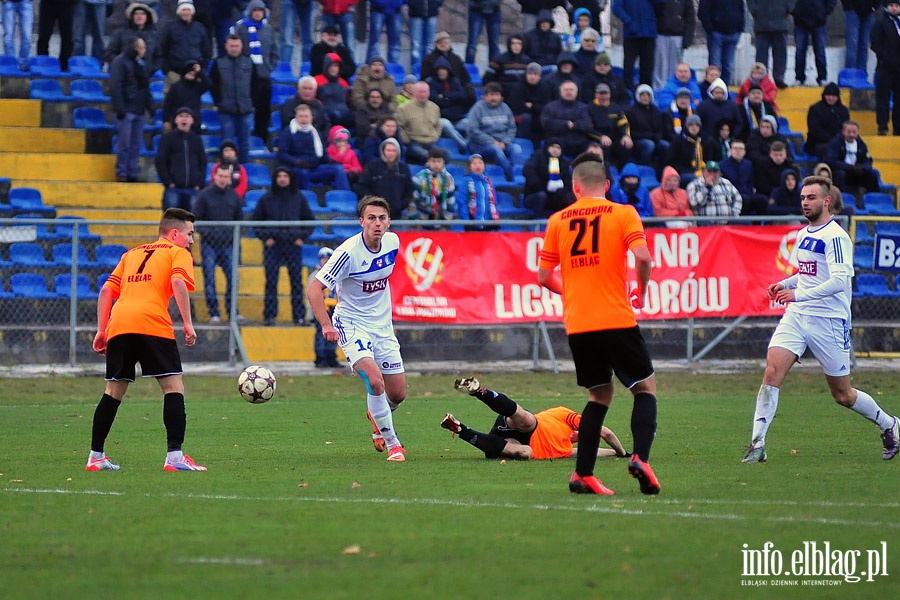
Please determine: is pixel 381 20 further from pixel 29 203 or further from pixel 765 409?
pixel 765 409

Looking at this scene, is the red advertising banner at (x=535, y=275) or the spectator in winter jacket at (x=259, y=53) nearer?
the red advertising banner at (x=535, y=275)

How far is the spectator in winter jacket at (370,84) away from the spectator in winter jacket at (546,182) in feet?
9.66

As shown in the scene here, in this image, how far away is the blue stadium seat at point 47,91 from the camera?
78.4ft

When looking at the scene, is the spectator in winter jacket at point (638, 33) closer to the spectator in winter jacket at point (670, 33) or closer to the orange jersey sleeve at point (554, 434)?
the spectator in winter jacket at point (670, 33)

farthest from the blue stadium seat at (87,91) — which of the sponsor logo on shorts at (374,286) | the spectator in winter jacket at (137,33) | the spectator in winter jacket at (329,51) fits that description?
the sponsor logo on shorts at (374,286)

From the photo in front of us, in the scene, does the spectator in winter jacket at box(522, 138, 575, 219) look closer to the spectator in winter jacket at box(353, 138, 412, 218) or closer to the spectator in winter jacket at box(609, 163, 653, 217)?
the spectator in winter jacket at box(609, 163, 653, 217)

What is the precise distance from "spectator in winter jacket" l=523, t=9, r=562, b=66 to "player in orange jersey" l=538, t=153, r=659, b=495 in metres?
16.7

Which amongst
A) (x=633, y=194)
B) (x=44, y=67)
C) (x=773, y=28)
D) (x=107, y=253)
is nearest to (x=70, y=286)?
(x=107, y=253)

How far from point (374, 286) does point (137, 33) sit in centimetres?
1260

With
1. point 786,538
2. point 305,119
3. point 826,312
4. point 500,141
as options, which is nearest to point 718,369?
point 500,141

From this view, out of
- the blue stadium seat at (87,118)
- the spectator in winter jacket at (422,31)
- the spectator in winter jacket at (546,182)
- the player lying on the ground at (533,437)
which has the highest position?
the spectator in winter jacket at (422,31)

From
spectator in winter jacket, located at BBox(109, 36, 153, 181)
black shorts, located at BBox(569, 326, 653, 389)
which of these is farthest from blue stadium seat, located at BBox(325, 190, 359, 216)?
black shorts, located at BBox(569, 326, 653, 389)

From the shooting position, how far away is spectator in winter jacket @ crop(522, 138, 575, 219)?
21281 mm

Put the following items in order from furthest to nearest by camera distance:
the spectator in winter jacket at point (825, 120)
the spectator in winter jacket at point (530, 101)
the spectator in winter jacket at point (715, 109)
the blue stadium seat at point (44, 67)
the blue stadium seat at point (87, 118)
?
the spectator in winter jacket at point (825, 120)
the blue stadium seat at point (44, 67)
the blue stadium seat at point (87, 118)
the spectator in winter jacket at point (530, 101)
the spectator in winter jacket at point (715, 109)
